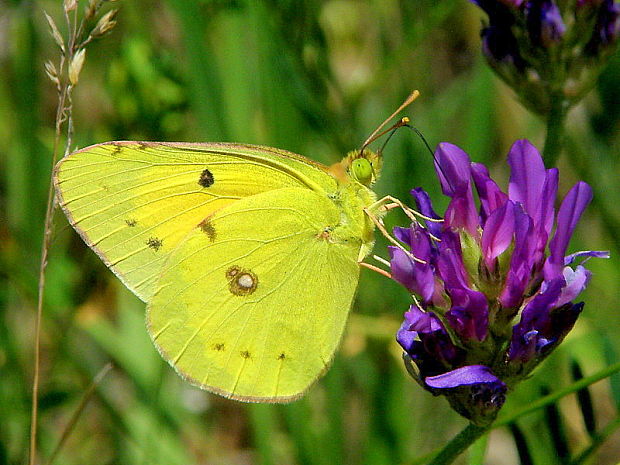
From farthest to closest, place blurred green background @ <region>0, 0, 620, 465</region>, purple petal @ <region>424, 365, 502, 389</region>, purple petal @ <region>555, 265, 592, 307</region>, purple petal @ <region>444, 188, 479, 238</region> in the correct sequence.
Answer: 1. blurred green background @ <region>0, 0, 620, 465</region>
2. purple petal @ <region>444, 188, 479, 238</region>
3. purple petal @ <region>555, 265, 592, 307</region>
4. purple petal @ <region>424, 365, 502, 389</region>

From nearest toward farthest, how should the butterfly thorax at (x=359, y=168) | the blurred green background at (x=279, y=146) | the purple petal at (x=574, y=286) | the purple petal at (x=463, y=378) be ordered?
the purple petal at (x=463, y=378)
the purple petal at (x=574, y=286)
the butterfly thorax at (x=359, y=168)
the blurred green background at (x=279, y=146)

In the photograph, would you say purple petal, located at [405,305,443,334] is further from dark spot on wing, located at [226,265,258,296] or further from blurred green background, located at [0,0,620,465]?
blurred green background, located at [0,0,620,465]

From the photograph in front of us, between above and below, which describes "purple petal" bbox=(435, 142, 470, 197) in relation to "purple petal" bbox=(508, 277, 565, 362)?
above

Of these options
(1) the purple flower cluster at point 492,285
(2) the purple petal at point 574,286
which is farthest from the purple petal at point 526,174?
(2) the purple petal at point 574,286

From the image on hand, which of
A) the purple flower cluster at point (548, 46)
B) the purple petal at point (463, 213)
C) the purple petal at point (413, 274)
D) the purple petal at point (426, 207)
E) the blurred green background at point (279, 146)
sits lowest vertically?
the blurred green background at point (279, 146)

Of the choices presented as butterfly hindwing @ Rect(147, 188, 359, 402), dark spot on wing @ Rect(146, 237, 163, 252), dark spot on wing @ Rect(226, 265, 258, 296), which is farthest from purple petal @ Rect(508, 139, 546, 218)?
dark spot on wing @ Rect(146, 237, 163, 252)

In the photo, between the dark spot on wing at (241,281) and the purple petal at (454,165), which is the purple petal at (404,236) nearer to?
the purple petal at (454,165)

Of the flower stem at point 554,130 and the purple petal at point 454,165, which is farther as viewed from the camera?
the flower stem at point 554,130
